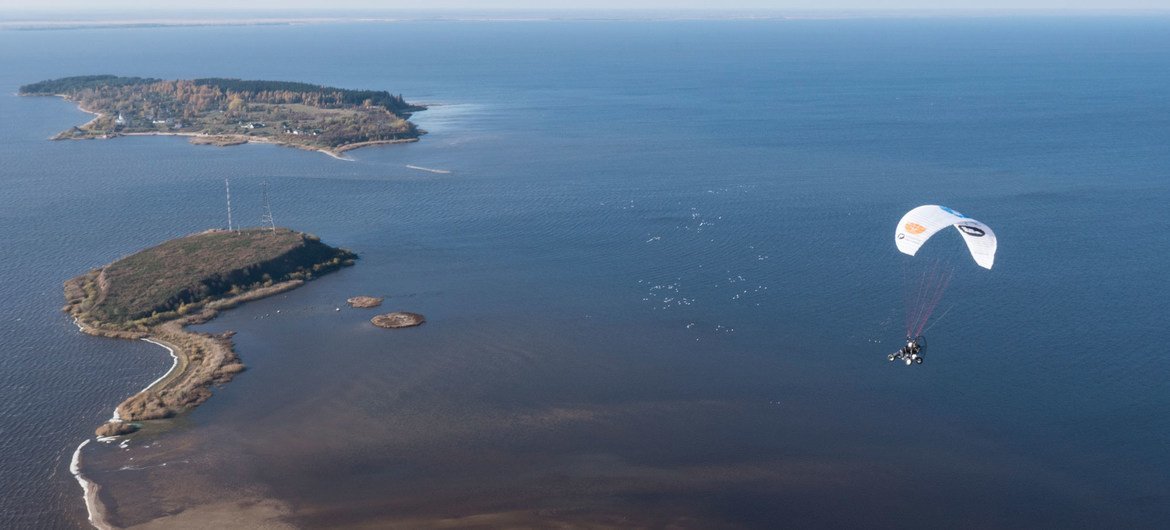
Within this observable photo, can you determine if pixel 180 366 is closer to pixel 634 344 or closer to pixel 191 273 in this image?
pixel 191 273

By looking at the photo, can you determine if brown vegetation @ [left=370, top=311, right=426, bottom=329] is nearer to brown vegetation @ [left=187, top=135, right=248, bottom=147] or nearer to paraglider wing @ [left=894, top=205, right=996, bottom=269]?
paraglider wing @ [left=894, top=205, right=996, bottom=269]

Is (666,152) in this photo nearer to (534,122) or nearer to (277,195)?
(534,122)

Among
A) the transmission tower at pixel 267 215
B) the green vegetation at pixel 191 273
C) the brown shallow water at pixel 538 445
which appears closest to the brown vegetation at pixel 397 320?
the brown shallow water at pixel 538 445

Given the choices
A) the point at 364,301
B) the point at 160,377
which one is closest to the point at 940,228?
the point at 364,301

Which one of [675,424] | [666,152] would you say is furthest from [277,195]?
A: [675,424]

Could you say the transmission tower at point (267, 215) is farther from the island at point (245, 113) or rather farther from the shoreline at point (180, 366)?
the island at point (245, 113)
